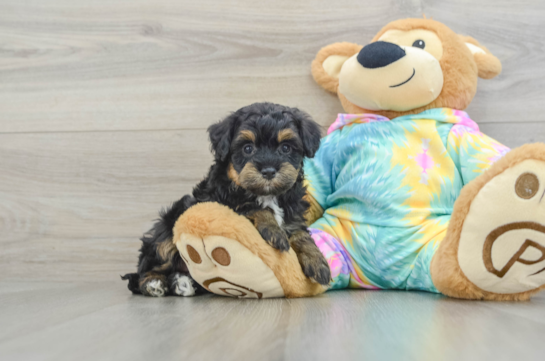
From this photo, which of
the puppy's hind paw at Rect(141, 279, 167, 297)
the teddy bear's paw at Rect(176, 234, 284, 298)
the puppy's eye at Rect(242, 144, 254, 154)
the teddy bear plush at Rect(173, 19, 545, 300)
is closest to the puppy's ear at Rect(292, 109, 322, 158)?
the puppy's eye at Rect(242, 144, 254, 154)

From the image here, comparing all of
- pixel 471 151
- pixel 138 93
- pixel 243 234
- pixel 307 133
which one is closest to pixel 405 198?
pixel 471 151

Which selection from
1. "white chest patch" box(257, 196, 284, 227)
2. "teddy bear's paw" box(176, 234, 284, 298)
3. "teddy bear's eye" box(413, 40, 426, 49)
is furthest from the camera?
"teddy bear's eye" box(413, 40, 426, 49)

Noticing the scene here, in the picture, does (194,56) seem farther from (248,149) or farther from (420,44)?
(420,44)

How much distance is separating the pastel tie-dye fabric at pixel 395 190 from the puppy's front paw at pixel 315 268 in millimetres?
252

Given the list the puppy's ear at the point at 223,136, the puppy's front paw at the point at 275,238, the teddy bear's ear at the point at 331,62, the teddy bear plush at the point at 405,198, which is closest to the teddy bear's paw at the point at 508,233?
the teddy bear plush at the point at 405,198

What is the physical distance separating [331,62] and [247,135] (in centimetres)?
80

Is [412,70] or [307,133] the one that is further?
[412,70]

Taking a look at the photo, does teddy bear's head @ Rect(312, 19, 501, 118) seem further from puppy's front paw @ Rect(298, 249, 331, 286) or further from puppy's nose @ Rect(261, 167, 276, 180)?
puppy's front paw @ Rect(298, 249, 331, 286)

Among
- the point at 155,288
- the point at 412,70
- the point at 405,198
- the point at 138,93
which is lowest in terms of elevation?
the point at 155,288

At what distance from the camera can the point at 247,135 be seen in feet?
4.74

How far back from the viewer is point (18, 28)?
7.49 ft

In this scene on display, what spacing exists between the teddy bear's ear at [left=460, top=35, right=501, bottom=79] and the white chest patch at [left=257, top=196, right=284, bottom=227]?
3.67ft

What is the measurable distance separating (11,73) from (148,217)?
104 centimetres

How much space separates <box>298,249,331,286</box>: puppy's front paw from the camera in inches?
56.1
